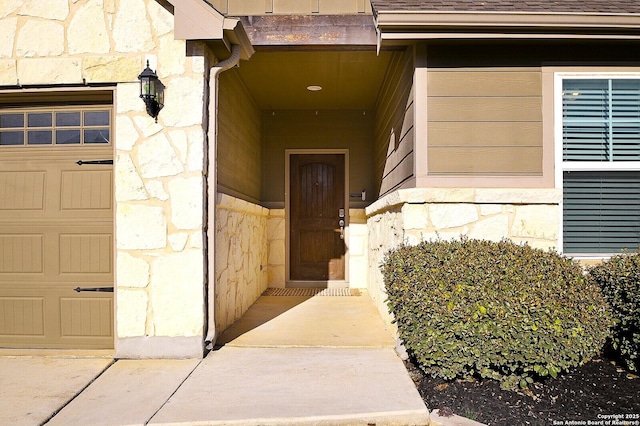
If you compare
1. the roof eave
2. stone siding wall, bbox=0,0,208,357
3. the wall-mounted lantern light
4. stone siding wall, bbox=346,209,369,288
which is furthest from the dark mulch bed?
stone siding wall, bbox=346,209,369,288

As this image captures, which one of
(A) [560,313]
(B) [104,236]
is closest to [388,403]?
(A) [560,313]

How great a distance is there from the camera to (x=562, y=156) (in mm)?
3830

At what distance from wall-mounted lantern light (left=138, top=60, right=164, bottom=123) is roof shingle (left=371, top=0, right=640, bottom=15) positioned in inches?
72.9

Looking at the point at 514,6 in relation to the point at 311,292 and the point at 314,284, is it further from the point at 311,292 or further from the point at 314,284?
the point at 314,284

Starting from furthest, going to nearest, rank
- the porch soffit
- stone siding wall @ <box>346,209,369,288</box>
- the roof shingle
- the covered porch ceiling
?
stone siding wall @ <box>346,209,369,288</box>, the covered porch ceiling, the porch soffit, the roof shingle

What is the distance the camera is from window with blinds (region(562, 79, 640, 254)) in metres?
3.86

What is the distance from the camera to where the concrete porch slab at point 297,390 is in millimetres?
2508

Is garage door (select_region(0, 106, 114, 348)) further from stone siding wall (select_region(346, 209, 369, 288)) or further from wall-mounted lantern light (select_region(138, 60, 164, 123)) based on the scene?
stone siding wall (select_region(346, 209, 369, 288))

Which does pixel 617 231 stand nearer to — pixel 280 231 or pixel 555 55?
pixel 555 55

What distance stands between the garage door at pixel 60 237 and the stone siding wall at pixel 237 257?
0.93 meters

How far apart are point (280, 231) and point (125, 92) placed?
3615 mm

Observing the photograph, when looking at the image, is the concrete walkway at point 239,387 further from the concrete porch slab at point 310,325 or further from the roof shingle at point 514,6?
the roof shingle at point 514,6

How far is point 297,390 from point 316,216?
422 cm

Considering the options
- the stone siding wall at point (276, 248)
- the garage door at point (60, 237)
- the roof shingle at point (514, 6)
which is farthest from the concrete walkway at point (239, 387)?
the roof shingle at point (514, 6)
